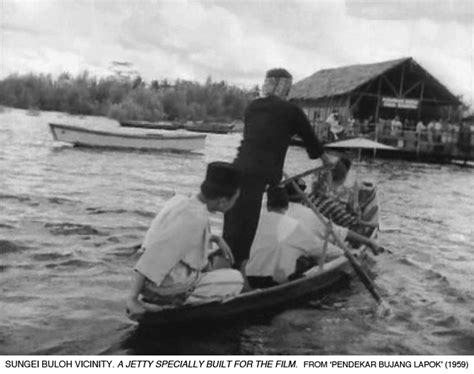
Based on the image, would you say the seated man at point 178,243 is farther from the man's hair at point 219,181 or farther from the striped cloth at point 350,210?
the striped cloth at point 350,210

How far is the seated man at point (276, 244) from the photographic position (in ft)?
14.8

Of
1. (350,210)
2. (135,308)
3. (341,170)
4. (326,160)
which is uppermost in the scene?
(326,160)

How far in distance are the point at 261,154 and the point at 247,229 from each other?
52 cm

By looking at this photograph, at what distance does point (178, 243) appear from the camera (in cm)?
333

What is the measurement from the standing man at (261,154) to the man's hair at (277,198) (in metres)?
0.11

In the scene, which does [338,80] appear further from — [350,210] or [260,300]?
[260,300]

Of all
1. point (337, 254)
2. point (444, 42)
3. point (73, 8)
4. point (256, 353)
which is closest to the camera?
point (256, 353)

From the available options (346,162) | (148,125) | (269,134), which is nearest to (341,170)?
(346,162)

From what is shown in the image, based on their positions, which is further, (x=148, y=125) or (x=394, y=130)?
(x=148, y=125)

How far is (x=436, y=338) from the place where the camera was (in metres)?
4.51

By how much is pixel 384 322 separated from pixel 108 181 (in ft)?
24.6

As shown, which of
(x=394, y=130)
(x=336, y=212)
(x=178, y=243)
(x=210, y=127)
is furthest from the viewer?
(x=210, y=127)
